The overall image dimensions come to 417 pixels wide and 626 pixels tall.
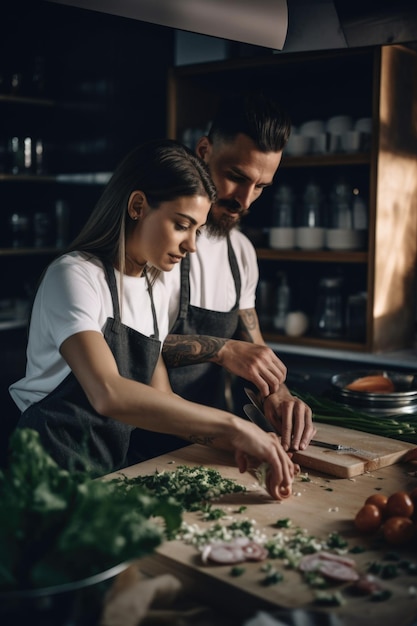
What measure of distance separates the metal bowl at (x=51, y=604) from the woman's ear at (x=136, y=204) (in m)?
1.13

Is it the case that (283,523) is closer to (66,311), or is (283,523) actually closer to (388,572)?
(388,572)

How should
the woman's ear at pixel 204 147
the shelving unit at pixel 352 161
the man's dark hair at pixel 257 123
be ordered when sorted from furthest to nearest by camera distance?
the shelving unit at pixel 352 161 → the woman's ear at pixel 204 147 → the man's dark hair at pixel 257 123

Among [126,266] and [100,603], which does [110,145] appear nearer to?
[126,266]

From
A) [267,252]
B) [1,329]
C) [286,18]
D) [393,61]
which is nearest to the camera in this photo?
[286,18]

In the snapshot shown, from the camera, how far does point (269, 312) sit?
382 centimetres

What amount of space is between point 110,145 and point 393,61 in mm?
1699

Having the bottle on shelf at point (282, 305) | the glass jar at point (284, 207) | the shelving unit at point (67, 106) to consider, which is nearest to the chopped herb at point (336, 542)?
the bottle on shelf at point (282, 305)

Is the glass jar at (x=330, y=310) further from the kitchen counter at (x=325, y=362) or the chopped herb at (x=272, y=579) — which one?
the chopped herb at (x=272, y=579)

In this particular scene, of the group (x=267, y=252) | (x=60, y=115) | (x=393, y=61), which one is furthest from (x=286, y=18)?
(x=60, y=115)

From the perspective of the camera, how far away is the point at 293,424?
1.95m

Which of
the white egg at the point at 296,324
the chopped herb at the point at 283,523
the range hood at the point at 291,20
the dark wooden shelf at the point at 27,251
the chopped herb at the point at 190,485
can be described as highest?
the range hood at the point at 291,20

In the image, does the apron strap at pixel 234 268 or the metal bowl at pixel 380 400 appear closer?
the metal bowl at pixel 380 400

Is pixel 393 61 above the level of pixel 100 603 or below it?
above

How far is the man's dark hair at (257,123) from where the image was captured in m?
2.37
